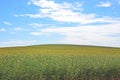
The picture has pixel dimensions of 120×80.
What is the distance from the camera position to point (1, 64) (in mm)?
14031

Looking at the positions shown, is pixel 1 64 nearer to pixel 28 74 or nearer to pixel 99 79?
pixel 28 74

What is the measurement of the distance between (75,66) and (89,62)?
1.56 meters

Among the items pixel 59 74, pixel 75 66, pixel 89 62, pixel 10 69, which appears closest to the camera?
pixel 10 69

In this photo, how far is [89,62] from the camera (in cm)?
1681

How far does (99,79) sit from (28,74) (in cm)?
409

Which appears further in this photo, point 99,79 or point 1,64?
point 99,79

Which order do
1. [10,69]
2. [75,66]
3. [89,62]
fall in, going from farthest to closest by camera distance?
[89,62], [75,66], [10,69]

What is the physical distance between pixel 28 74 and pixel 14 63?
1527mm

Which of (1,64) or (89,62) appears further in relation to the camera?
(89,62)

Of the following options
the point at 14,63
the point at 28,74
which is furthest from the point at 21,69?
the point at 14,63

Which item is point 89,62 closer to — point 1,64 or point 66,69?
point 66,69

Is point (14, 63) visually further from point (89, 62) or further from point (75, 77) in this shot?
point (89, 62)

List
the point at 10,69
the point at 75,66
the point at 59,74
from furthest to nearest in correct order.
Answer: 1. the point at 75,66
2. the point at 59,74
3. the point at 10,69

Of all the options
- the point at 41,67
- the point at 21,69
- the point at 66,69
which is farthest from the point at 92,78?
the point at 21,69
